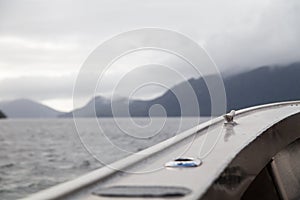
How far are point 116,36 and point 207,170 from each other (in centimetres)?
49

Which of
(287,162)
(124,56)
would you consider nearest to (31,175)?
(287,162)

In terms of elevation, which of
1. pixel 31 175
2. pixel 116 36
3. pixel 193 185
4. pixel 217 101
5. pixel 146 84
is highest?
pixel 31 175

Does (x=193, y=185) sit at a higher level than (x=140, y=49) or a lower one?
lower

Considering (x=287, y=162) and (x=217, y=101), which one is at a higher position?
(x=217, y=101)

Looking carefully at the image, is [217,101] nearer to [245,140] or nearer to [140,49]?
[245,140]

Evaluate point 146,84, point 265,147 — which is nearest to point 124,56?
point 146,84

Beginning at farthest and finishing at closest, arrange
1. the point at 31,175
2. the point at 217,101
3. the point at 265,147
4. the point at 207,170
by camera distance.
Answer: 1. the point at 31,175
2. the point at 265,147
3. the point at 217,101
4. the point at 207,170

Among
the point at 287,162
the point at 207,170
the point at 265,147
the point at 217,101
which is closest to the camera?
the point at 207,170

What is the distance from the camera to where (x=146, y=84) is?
169cm

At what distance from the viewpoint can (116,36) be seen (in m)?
1.48

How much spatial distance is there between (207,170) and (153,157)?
0.27 m

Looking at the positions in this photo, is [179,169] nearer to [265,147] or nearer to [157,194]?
[157,194]

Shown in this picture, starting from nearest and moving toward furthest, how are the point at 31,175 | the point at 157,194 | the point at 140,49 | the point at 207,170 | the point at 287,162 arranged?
the point at 157,194 < the point at 207,170 < the point at 140,49 < the point at 287,162 < the point at 31,175

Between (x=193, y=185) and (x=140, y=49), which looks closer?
(x=193, y=185)
